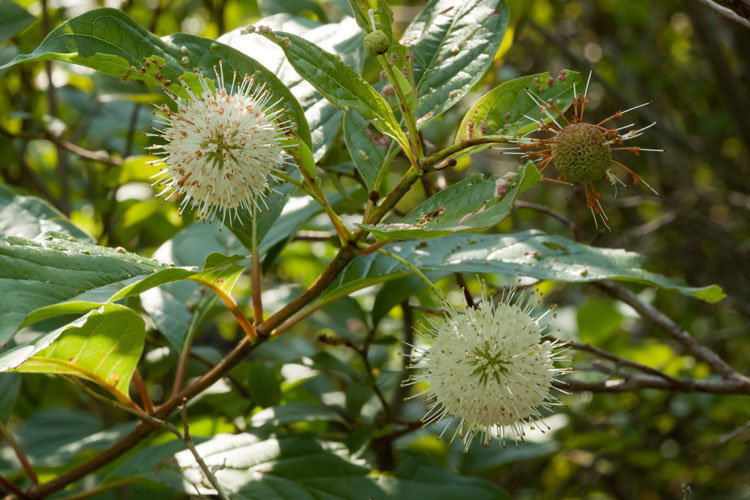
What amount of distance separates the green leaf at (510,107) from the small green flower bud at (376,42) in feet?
0.80

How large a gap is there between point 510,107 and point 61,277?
873 millimetres

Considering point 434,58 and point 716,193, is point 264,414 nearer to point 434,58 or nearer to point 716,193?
point 434,58

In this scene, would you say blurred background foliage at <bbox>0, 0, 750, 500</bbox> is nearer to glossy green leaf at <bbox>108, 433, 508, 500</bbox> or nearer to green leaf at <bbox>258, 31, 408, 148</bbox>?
glossy green leaf at <bbox>108, 433, 508, 500</bbox>

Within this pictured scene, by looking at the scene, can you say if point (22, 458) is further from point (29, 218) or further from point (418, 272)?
point (418, 272)

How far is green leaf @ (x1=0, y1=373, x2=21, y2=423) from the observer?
1847 millimetres

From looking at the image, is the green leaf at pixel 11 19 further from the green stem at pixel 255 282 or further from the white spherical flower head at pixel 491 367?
the white spherical flower head at pixel 491 367

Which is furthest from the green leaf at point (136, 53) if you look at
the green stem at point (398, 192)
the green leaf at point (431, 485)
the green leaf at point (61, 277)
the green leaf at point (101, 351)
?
the green leaf at point (431, 485)

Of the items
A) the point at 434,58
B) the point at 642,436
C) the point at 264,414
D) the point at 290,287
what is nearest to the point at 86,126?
the point at 290,287

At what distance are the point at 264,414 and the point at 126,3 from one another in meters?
2.12

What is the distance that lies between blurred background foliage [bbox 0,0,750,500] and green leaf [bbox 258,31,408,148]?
0.75 m

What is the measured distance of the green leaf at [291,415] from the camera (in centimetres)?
184

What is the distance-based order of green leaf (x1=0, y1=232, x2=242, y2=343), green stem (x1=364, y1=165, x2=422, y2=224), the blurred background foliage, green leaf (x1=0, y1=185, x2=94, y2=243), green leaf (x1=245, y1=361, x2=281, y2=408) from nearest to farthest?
1. green leaf (x1=0, y1=232, x2=242, y2=343)
2. green stem (x1=364, y1=165, x2=422, y2=224)
3. green leaf (x1=0, y1=185, x2=94, y2=243)
4. green leaf (x1=245, y1=361, x2=281, y2=408)
5. the blurred background foliage

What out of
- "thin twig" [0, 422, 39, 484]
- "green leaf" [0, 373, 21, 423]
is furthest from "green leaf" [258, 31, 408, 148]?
"green leaf" [0, 373, 21, 423]

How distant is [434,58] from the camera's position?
1.46m
